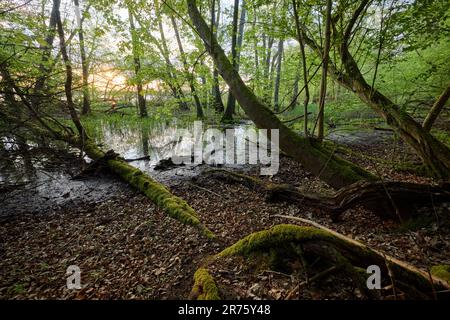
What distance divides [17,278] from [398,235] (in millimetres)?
5932

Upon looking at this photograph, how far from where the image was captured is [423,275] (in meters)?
2.31

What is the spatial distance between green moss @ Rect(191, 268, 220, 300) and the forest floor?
0.40 feet

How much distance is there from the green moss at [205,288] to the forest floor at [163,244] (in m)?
0.12

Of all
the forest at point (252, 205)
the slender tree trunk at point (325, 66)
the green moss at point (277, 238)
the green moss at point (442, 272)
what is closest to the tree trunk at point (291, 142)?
the forest at point (252, 205)

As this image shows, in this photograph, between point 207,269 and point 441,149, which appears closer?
point 207,269

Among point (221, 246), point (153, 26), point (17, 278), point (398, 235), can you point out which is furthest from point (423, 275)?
point (153, 26)

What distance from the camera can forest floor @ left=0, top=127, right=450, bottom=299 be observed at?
2793 mm

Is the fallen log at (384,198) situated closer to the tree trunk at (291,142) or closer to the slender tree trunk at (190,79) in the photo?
the tree trunk at (291,142)

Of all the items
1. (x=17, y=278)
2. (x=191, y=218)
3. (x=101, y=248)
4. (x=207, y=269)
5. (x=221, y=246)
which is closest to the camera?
(x=207, y=269)

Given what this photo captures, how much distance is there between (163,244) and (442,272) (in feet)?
12.6

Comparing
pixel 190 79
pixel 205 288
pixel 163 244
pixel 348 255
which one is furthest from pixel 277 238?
pixel 190 79

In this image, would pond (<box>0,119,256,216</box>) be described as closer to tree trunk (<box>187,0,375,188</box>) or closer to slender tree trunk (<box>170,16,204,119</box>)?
tree trunk (<box>187,0,375,188</box>)

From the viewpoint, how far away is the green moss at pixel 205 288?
7.86ft

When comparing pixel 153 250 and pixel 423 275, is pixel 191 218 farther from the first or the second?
pixel 423 275
